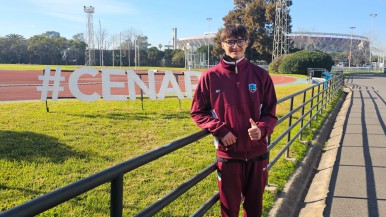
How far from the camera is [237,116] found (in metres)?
2.54

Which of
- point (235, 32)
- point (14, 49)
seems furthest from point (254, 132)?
point (14, 49)

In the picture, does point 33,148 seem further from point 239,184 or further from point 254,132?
point 254,132

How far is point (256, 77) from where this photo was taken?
2619 mm

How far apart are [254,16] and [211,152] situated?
53668 millimetres

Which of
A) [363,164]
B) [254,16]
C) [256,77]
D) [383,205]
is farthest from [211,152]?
[254,16]

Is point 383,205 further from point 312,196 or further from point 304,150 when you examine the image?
point 304,150

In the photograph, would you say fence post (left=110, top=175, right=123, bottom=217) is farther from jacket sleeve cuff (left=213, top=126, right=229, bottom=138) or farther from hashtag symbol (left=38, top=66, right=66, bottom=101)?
hashtag symbol (left=38, top=66, right=66, bottom=101)

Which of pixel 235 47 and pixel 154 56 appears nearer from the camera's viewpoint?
pixel 235 47

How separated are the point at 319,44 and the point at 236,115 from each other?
11274cm

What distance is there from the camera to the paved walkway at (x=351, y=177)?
4.18 m

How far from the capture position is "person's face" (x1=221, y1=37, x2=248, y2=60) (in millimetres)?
2590

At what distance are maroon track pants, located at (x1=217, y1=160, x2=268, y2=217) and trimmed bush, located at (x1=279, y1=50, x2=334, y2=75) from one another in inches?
1580

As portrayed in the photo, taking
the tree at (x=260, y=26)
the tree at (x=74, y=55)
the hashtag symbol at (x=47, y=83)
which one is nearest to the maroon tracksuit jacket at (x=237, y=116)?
the hashtag symbol at (x=47, y=83)

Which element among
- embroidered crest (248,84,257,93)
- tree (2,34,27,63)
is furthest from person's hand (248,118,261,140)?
tree (2,34,27,63)
